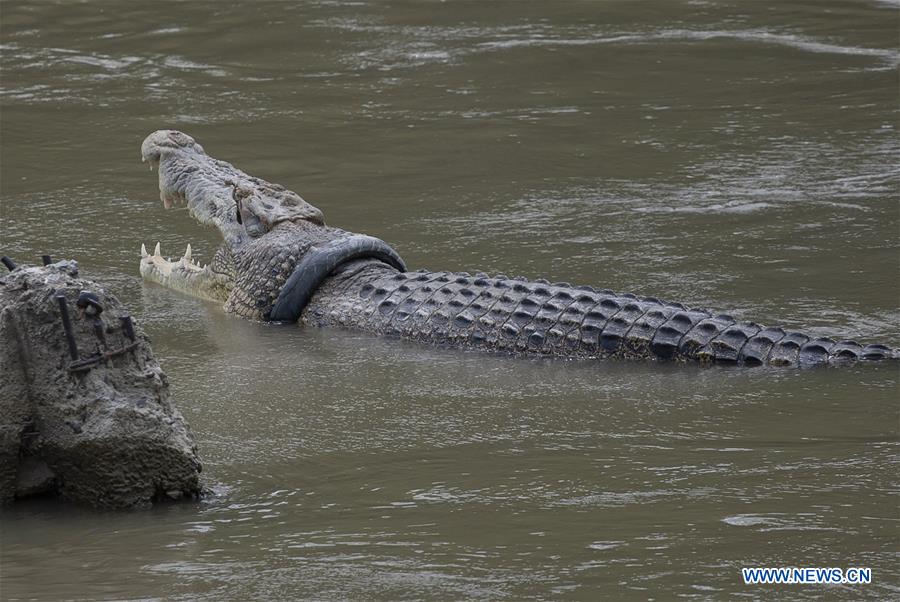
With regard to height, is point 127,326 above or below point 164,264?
above

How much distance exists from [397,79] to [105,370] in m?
7.24

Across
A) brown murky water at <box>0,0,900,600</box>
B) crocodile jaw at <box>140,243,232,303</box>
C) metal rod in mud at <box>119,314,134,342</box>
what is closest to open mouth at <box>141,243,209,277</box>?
crocodile jaw at <box>140,243,232,303</box>

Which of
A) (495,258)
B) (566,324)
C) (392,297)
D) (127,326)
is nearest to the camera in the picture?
(127,326)

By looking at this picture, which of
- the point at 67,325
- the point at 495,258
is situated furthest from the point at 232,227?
the point at 67,325

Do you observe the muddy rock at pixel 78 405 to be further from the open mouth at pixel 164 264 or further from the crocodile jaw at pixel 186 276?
the open mouth at pixel 164 264

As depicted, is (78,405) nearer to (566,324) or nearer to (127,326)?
(127,326)

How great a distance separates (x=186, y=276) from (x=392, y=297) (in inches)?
52.7

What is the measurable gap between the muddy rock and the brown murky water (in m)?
0.09

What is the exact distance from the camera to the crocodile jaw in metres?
7.31

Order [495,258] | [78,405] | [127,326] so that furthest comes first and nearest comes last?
1. [495,258]
2. [127,326]
3. [78,405]

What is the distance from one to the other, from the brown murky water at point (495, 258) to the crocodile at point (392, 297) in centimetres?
15

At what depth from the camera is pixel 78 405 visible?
3.75 m

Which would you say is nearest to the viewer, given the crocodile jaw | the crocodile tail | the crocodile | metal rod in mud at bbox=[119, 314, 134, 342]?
metal rod in mud at bbox=[119, 314, 134, 342]

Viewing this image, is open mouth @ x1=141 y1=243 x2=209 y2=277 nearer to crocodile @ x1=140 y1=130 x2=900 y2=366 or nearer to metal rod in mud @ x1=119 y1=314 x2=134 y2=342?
crocodile @ x1=140 y1=130 x2=900 y2=366
